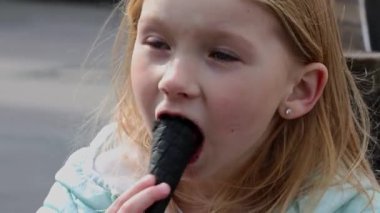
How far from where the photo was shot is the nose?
76.0 inches

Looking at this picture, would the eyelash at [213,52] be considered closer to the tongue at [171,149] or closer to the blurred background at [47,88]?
the tongue at [171,149]

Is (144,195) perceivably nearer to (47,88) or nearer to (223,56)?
(223,56)

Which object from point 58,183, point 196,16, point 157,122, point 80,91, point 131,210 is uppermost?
point 196,16

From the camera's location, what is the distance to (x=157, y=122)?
1955mm

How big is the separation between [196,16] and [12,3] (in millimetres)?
14997

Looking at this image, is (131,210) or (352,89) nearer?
(131,210)

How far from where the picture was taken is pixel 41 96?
9172mm

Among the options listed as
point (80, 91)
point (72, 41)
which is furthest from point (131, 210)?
point (72, 41)

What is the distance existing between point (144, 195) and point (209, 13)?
0.34 m

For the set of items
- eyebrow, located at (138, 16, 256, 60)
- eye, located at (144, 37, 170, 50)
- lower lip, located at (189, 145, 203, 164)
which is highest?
eyebrow, located at (138, 16, 256, 60)

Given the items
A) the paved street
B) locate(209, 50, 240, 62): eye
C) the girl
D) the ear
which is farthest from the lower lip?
the paved street

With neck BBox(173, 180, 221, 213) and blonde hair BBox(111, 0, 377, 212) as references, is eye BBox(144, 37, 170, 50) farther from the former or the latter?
neck BBox(173, 180, 221, 213)

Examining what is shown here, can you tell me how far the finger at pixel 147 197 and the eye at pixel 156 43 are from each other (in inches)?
10.4

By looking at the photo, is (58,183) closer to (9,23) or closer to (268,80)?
(268,80)
